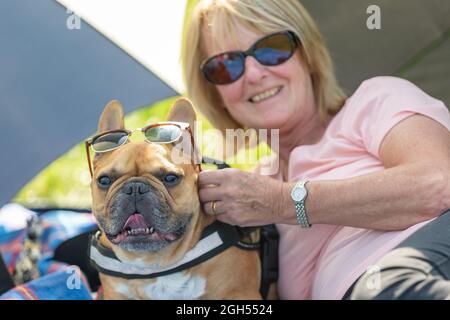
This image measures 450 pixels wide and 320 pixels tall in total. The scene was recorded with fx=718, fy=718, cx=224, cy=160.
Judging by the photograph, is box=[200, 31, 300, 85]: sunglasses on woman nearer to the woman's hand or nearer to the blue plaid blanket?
the woman's hand

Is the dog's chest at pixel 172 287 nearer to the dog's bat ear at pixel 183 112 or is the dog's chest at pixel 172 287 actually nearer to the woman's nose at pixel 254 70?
the dog's bat ear at pixel 183 112

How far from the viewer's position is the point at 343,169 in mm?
1646

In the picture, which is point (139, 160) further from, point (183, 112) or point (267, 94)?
point (267, 94)

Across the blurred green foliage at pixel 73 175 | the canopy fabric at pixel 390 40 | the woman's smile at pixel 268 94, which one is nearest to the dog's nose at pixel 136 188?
the woman's smile at pixel 268 94

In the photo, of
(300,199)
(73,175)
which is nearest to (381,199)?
(300,199)

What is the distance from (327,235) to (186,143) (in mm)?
411

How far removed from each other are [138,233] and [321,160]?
51cm

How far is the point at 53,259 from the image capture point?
1.95m

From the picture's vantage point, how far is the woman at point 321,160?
1.42 meters

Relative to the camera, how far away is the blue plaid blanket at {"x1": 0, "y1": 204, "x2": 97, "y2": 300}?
169 centimetres

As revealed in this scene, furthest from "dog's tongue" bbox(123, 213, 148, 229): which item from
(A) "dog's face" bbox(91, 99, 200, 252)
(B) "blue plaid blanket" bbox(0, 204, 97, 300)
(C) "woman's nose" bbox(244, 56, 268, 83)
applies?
(C) "woman's nose" bbox(244, 56, 268, 83)

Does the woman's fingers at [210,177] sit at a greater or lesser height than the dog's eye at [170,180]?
lesser

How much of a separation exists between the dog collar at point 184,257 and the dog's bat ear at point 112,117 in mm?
239

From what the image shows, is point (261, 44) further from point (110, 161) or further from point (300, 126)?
point (110, 161)
